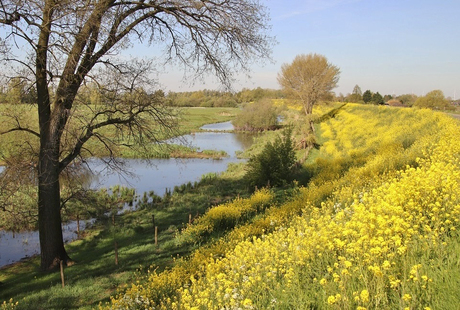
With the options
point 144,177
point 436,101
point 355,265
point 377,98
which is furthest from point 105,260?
point 377,98

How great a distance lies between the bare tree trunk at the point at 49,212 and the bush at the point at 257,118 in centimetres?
5025

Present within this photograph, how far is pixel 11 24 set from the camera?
683cm

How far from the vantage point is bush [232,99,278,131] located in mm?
57594

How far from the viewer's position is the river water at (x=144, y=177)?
11609 millimetres

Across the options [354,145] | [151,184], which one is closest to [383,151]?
[354,145]

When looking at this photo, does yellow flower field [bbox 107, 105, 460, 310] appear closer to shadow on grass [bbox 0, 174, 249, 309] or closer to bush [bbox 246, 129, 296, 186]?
shadow on grass [bbox 0, 174, 249, 309]

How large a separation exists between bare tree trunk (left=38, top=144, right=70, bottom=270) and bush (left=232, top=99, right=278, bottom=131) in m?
50.2

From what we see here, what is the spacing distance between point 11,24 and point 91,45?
1.61 meters

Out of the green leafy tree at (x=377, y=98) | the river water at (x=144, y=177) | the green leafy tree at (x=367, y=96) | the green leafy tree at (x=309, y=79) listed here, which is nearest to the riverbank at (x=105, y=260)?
the river water at (x=144, y=177)

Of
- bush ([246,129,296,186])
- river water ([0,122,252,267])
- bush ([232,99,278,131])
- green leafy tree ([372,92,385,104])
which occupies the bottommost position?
river water ([0,122,252,267])

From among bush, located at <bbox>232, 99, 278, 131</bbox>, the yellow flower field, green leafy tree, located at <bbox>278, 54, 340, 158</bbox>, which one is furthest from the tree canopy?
the yellow flower field

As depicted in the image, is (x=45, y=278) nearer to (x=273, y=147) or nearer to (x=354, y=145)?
(x=273, y=147)

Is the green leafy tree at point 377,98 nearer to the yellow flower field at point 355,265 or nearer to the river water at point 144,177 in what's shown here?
the river water at point 144,177

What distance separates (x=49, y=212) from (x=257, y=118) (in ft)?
166
